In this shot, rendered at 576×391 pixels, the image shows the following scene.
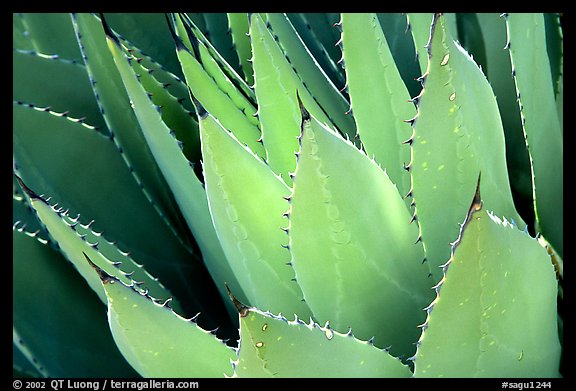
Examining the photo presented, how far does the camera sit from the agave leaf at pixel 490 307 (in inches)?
17.4

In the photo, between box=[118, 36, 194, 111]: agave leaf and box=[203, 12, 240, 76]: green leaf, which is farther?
box=[203, 12, 240, 76]: green leaf

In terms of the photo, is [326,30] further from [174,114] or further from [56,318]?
[56,318]

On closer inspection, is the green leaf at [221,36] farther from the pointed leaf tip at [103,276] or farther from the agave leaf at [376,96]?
the pointed leaf tip at [103,276]

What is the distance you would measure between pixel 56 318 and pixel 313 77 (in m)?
0.37

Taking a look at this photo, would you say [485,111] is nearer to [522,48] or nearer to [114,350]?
[522,48]

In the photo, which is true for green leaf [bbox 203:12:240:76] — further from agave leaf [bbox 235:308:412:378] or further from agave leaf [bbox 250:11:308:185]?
agave leaf [bbox 235:308:412:378]

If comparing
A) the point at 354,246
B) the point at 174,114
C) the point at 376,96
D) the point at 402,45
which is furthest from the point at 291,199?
the point at 402,45

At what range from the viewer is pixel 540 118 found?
26.2 inches

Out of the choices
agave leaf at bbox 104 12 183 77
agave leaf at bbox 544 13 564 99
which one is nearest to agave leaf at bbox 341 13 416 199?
agave leaf at bbox 544 13 564 99

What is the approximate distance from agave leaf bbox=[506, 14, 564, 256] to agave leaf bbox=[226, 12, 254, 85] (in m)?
0.29

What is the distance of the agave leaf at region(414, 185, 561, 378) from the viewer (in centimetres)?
44

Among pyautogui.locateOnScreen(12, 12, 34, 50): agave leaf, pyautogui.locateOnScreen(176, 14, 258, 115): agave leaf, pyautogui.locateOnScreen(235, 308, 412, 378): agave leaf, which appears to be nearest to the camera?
pyautogui.locateOnScreen(235, 308, 412, 378): agave leaf

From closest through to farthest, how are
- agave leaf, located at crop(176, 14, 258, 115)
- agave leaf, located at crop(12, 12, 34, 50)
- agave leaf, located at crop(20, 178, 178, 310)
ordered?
agave leaf, located at crop(20, 178, 178, 310)
agave leaf, located at crop(176, 14, 258, 115)
agave leaf, located at crop(12, 12, 34, 50)
